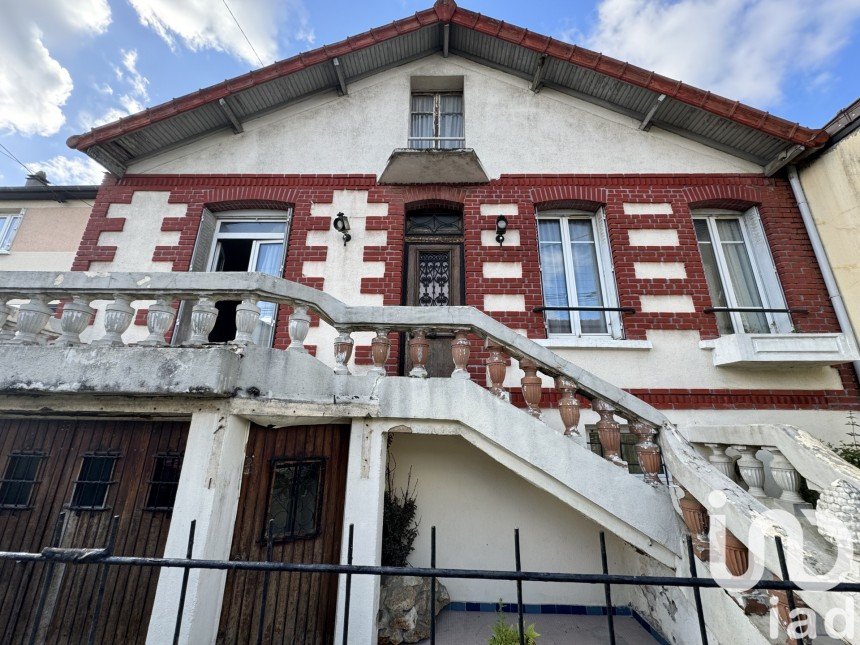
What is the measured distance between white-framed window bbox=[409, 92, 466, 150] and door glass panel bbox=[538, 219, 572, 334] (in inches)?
79.7

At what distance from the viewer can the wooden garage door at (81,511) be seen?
9.25ft

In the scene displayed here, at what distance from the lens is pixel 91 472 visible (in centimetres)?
305

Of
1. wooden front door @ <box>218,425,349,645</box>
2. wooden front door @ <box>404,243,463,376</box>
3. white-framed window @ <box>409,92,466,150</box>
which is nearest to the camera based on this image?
wooden front door @ <box>218,425,349,645</box>

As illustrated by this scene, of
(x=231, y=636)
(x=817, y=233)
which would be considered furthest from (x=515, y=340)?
(x=817, y=233)

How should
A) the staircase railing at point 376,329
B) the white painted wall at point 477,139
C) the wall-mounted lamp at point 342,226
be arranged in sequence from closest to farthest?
the staircase railing at point 376,329, the wall-mounted lamp at point 342,226, the white painted wall at point 477,139

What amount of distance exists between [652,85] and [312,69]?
514cm

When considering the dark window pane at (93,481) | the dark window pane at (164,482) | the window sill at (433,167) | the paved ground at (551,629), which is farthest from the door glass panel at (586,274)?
the dark window pane at (93,481)

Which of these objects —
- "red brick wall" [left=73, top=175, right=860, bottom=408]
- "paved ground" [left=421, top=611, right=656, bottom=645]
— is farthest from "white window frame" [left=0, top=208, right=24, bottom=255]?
"paved ground" [left=421, top=611, right=656, bottom=645]

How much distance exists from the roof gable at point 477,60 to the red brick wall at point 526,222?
57 centimetres

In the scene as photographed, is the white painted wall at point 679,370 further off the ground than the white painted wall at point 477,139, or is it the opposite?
the white painted wall at point 477,139

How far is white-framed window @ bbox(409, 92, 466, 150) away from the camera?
6180 millimetres

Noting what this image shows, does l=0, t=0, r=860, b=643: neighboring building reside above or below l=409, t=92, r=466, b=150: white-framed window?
below

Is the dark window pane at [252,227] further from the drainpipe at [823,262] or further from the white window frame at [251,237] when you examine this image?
the drainpipe at [823,262]

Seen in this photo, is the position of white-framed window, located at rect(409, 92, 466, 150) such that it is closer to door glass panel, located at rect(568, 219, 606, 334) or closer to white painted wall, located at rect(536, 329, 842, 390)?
door glass panel, located at rect(568, 219, 606, 334)
